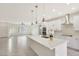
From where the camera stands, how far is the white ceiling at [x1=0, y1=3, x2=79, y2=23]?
1.82m

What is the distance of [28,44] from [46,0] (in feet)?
2.87

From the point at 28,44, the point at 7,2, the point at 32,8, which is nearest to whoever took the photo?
the point at 7,2

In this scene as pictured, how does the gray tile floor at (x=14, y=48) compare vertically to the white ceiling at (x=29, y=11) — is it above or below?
below

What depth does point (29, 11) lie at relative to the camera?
1900 mm

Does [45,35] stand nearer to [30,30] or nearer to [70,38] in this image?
[30,30]

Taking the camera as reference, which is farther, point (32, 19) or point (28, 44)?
point (28, 44)

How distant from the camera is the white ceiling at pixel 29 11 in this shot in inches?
71.6

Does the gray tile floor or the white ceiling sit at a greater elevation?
the white ceiling

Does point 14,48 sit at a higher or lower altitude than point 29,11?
lower

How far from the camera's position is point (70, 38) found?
1967mm

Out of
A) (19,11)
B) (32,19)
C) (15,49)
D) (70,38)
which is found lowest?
(15,49)

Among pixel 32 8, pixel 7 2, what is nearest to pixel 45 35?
pixel 32 8

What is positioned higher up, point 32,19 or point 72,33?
point 32,19

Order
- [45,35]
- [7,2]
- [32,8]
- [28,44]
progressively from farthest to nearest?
[28,44], [45,35], [32,8], [7,2]
